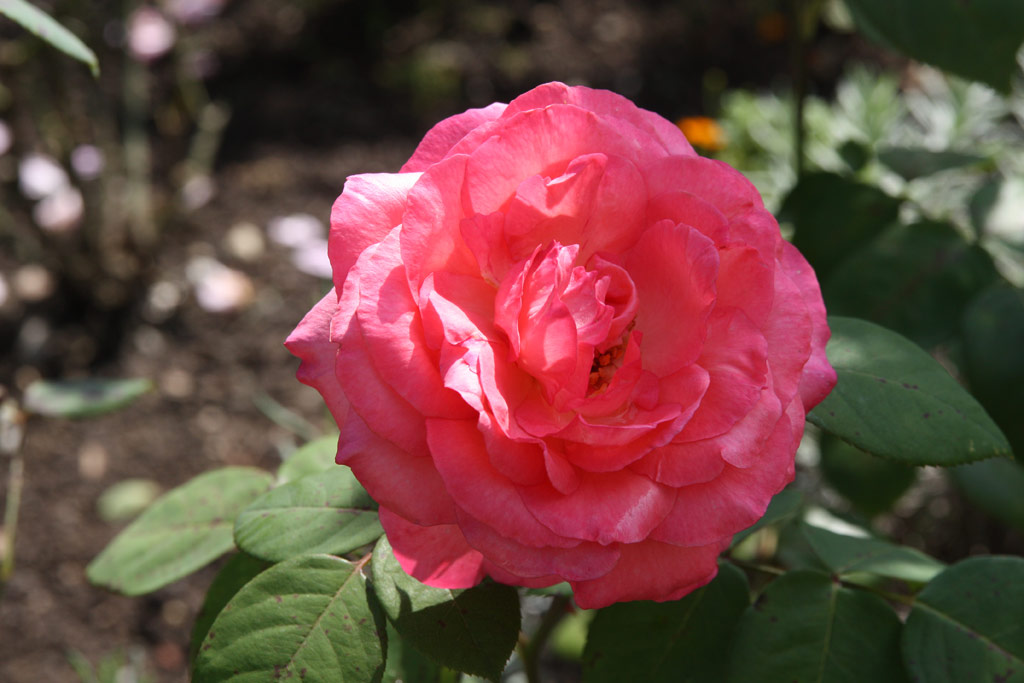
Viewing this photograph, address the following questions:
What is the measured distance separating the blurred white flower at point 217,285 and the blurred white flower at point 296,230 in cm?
19

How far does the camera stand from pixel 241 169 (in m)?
2.85

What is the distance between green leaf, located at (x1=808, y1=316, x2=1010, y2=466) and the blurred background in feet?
1.46

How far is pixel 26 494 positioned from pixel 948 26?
2.21m

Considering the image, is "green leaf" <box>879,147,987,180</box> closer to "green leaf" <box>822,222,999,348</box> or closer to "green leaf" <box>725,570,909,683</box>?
"green leaf" <box>822,222,999,348</box>

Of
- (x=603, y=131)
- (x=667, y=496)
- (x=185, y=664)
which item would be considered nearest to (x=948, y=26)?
(x=603, y=131)

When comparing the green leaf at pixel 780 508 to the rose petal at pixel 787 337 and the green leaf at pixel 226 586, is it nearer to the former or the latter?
the rose petal at pixel 787 337

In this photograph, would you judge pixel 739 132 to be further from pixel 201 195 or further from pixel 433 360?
pixel 433 360

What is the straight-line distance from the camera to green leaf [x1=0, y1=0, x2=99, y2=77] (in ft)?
2.16

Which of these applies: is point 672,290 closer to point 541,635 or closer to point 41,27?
point 541,635

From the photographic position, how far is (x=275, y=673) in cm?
59

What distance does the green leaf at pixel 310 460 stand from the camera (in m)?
0.86

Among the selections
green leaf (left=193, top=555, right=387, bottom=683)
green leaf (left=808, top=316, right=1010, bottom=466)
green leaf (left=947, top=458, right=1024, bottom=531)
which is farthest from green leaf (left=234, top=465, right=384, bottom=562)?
green leaf (left=947, top=458, right=1024, bottom=531)

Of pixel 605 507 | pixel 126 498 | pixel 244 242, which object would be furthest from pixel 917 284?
pixel 244 242

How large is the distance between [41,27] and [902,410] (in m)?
0.76
